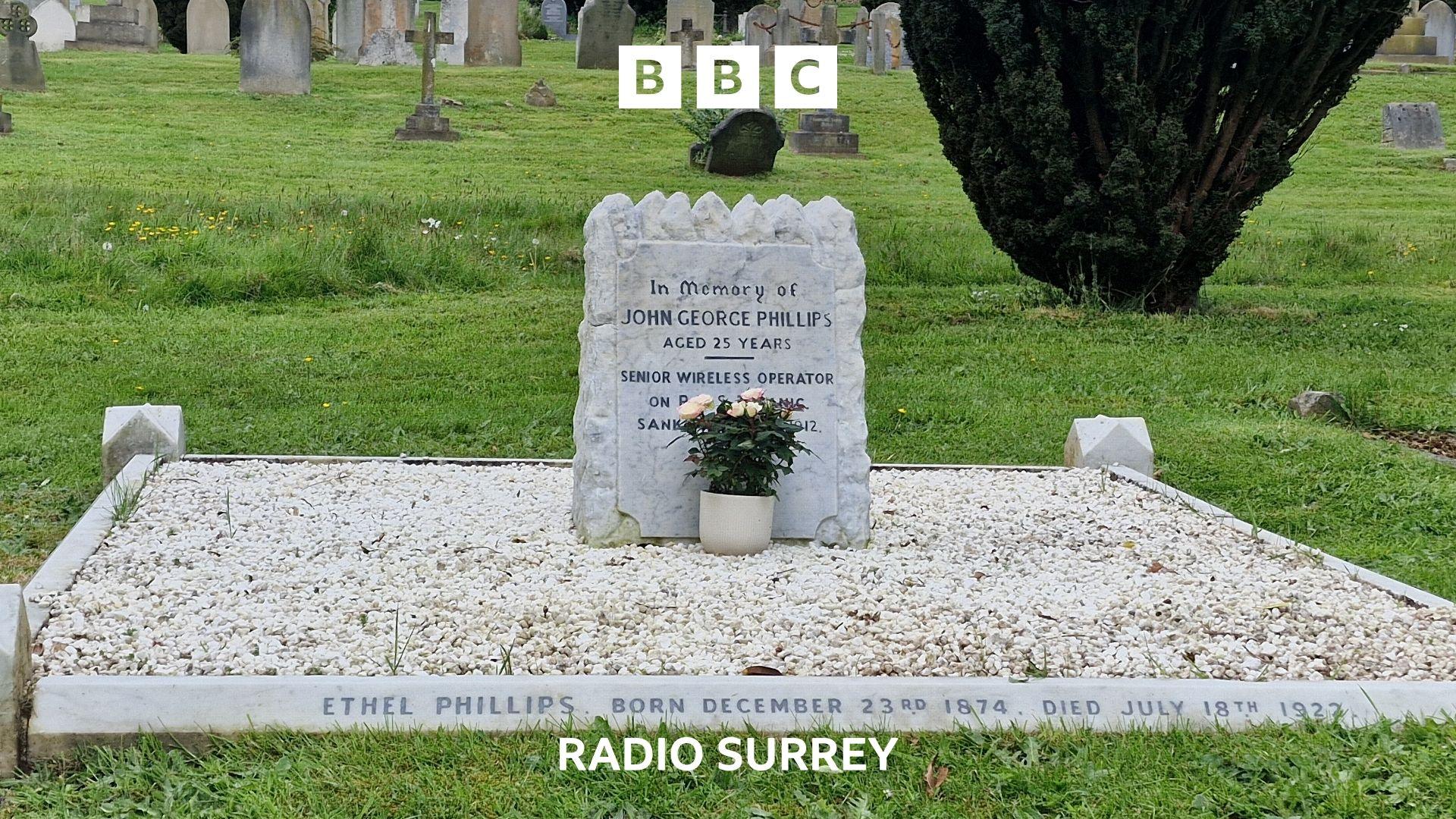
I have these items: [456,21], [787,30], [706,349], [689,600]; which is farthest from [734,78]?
[689,600]

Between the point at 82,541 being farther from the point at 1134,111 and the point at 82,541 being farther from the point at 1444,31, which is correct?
the point at 1444,31

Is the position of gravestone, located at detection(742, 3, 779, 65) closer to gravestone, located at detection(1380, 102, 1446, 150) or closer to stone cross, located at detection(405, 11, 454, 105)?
stone cross, located at detection(405, 11, 454, 105)

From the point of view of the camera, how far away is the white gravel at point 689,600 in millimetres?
4359

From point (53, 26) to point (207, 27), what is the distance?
3206 mm

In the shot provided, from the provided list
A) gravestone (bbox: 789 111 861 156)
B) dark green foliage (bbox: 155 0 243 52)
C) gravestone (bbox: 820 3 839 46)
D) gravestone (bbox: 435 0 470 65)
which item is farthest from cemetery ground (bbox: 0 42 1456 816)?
dark green foliage (bbox: 155 0 243 52)

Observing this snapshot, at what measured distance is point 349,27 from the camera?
29922 mm

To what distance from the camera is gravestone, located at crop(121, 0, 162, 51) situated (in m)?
32.2

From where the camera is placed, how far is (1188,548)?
5.80m

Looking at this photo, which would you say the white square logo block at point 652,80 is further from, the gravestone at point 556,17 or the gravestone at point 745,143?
the gravestone at point 556,17

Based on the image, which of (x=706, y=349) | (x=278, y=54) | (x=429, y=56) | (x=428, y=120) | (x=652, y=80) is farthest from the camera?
(x=652, y=80)

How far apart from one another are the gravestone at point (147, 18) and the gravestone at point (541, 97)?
40.5 ft

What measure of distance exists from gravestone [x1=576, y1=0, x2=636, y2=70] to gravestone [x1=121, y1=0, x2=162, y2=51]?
9.86 m

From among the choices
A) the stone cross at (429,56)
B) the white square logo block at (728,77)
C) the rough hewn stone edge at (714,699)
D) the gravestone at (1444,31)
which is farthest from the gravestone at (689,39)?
the rough hewn stone edge at (714,699)

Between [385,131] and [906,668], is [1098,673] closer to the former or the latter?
[906,668]
